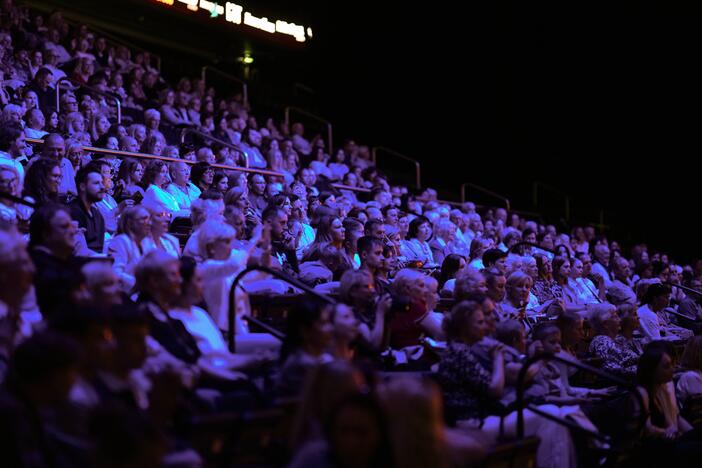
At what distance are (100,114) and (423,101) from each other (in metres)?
9.34

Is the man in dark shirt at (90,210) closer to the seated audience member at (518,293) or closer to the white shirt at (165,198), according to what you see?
the white shirt at (165,198)

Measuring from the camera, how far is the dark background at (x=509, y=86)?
1636 cm

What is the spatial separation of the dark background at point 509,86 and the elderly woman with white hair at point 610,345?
391 inches

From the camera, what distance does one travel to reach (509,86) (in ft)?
57.7

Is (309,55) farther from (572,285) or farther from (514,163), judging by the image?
(572,285)

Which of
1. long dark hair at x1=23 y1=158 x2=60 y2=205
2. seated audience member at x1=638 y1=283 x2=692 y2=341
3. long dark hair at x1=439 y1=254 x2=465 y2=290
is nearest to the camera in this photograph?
long dark hair at x1=23 y1=158 x2=60 y2=205

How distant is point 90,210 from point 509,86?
1246 cm

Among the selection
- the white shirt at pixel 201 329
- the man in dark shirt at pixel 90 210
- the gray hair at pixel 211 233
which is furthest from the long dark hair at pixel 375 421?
the man in dark shirt at pixel 90 210

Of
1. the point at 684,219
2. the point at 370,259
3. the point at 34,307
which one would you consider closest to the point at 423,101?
the point at 684,219

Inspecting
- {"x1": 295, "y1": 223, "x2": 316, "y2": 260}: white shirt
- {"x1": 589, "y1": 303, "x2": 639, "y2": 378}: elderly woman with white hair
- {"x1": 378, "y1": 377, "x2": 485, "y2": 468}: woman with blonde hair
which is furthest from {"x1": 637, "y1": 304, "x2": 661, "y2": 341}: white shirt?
{"x1": 378, "y1": 377, "x2": 485, "y2": 468}: woman with blonde hair

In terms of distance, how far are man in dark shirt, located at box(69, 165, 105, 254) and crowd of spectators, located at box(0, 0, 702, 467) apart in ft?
0.07

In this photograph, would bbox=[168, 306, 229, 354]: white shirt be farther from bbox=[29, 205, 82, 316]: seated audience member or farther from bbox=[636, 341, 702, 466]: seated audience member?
bbox=[636, 341, 702, 466]: seated audience member

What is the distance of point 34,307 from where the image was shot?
407 cm

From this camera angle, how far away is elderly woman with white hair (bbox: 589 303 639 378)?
6480 millimetres
